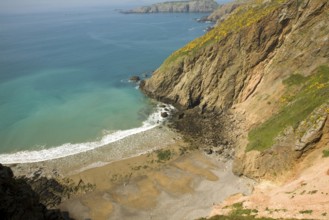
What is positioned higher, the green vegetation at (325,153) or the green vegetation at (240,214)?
the green vegetation at (325,153)

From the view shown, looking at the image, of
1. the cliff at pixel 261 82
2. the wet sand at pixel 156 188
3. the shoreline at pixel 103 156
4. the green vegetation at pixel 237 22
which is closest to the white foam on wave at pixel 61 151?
the shoreline at pixel 103 156

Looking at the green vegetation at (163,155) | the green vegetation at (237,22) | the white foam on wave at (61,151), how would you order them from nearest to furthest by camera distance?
the green vegetation at (163,155) < the white foam on wave at (61,151) < the green vegetation at (237,22)

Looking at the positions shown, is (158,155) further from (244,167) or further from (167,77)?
(167,77)

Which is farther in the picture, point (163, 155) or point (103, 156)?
point (103, 156)

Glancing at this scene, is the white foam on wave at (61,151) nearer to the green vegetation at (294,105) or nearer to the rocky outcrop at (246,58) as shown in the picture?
the rocky outcrop at (246,58)

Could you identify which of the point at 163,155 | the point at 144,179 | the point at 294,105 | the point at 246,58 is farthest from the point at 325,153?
the point at 246,58

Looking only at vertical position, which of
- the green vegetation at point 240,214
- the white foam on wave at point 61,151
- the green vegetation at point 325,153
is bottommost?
the white foam on wave at point 61,151

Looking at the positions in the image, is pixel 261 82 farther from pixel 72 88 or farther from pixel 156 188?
pixel 72 88

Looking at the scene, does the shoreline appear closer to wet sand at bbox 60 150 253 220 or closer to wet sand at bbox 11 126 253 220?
wet sand at bbox 11 126 253 220
